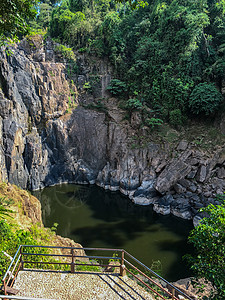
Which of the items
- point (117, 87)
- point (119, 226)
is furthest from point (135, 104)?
point (119, 226)

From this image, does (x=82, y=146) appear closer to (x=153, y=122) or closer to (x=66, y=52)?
(x=153, y=122)

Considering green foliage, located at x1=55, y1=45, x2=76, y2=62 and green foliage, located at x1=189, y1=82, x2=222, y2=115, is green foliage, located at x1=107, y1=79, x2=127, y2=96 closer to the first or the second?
green foliage, located at x1=55, y1=45, x2=76, y2=62

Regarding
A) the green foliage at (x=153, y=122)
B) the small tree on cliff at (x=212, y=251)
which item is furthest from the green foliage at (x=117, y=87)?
the small tree on cliff at (x=212, y=251)

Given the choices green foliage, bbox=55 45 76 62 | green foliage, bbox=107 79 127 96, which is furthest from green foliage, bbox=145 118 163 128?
green foliage, bbox=55 45 76 62

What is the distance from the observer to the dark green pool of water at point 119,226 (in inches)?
416

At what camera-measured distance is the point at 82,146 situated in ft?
70.9

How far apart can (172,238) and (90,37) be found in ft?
84.8

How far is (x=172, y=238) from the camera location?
39.4ft

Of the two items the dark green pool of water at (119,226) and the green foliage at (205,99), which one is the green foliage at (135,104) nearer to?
the green foliage at (205,99)

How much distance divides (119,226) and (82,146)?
35.5ft

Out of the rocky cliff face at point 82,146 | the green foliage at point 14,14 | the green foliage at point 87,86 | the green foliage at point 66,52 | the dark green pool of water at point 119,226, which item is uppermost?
the green foliage at point 66,52

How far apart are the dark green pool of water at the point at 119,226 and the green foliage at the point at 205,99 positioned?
32.4 ft

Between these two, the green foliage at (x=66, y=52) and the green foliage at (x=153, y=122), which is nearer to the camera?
the green foliage at (x=153, y=122)

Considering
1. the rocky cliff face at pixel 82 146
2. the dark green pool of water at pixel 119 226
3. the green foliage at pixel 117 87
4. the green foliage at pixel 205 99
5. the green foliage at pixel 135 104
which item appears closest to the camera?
the dark green pool of water at pixel 119 226
